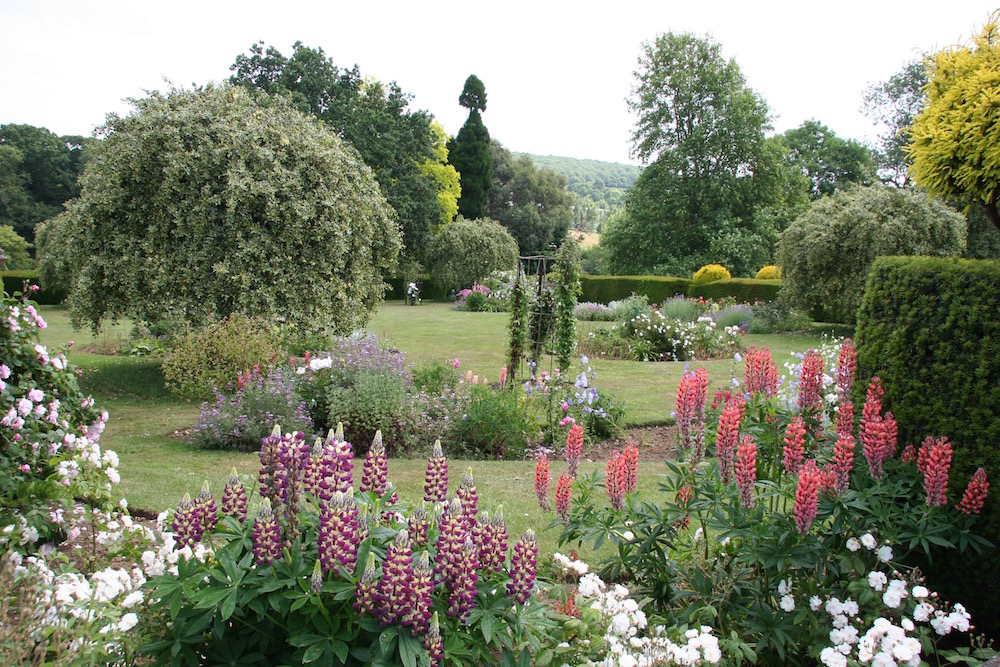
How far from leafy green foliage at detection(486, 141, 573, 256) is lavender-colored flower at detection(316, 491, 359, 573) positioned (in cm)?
4260

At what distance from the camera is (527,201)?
47656 mm

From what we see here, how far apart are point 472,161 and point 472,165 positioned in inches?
8.5

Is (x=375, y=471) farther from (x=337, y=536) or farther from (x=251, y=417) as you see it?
(x=251, y=417)

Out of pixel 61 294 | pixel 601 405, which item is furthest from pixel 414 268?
pixel 601 405

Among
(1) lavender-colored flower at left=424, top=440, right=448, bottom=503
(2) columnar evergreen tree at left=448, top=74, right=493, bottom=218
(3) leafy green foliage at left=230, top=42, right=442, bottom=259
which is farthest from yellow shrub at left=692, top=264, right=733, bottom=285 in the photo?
(1) lavender-colored flower at left=424, top=440, right=448, bottom=503

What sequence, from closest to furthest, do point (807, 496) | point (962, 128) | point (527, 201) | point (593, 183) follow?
point (807, 496)
point (962, 128)
point (527, 201)
point (593, 183)

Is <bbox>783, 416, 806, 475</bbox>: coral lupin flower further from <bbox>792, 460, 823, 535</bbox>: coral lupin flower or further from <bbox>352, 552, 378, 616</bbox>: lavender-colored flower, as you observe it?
<bbox>352, 552, 378, 616</bbox>: lavender-colored flower

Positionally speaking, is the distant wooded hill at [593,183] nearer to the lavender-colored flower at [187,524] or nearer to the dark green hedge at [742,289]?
the dark green hedge at [742,289]

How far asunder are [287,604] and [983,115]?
11.6 ft

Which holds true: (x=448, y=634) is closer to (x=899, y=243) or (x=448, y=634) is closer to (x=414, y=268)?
(x=899, y=243)

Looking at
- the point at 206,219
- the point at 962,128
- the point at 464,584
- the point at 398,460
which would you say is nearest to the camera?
the point at 464,584

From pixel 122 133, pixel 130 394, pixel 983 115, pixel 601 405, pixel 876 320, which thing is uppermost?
pixel 122 133

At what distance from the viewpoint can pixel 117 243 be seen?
8.78m

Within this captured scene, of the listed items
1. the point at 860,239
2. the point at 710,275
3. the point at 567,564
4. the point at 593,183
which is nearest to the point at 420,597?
the point at 567,564
